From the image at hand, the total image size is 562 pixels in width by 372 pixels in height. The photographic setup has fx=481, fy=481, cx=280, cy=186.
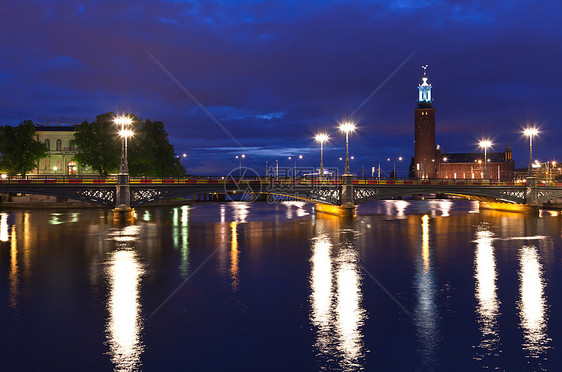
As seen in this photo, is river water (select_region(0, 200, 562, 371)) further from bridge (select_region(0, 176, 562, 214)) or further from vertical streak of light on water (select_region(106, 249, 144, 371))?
bridge (select_region(0, 176, 562, 214))

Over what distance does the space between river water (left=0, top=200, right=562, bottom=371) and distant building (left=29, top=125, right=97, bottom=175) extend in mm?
81700

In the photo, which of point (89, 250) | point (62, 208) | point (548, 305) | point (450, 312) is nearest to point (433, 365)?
point (450, 312)

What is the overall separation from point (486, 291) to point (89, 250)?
79.9 feet

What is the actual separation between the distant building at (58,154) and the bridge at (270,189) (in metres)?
41.7

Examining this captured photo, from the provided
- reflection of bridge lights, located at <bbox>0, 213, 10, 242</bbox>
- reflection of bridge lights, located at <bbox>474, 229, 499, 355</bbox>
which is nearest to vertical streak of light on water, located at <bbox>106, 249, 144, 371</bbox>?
reflection of bridge lights, located at <bbox>474, 229, 499, 355</bbox>

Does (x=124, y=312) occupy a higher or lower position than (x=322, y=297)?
higher

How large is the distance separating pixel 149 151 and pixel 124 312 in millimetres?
71649

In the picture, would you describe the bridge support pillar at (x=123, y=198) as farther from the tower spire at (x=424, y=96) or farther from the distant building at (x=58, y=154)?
the tower spire at (x=424, y=96)

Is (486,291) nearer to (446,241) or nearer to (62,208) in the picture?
(446,241)

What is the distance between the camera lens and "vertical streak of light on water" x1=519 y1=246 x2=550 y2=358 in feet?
43.4

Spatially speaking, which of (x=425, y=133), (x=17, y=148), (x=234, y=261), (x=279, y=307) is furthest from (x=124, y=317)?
(x=425, y=133)

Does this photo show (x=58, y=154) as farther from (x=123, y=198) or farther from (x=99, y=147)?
(x=123, y=198)

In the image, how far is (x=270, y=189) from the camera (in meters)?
66.9

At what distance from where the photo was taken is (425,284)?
2114 centimetres
